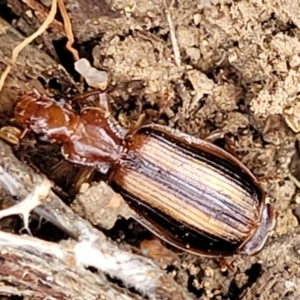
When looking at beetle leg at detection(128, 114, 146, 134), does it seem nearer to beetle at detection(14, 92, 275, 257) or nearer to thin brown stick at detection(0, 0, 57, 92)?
beetle at detection(14, 92, 275, 257)

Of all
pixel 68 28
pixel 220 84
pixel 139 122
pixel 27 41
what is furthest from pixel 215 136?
pixel 27 41

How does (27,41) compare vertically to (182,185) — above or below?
above

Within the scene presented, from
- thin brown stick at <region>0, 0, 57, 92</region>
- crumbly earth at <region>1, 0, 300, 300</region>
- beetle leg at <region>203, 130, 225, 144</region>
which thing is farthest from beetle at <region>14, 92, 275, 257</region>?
thin brown stick at <region>0, 0, 57, 92</region>

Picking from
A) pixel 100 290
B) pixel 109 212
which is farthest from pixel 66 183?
pixel 100 290

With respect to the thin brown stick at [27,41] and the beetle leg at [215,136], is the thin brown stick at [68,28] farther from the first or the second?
the beetle leg at [215,136]

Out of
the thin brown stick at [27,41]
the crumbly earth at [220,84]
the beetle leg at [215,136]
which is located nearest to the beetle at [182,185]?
the beetle leg at [215,136]

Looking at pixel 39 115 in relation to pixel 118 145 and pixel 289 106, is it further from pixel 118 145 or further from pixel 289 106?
pixel 289 106

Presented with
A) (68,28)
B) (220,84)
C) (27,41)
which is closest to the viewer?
(27,41)

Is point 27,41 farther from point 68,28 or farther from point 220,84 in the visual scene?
point 220,84
